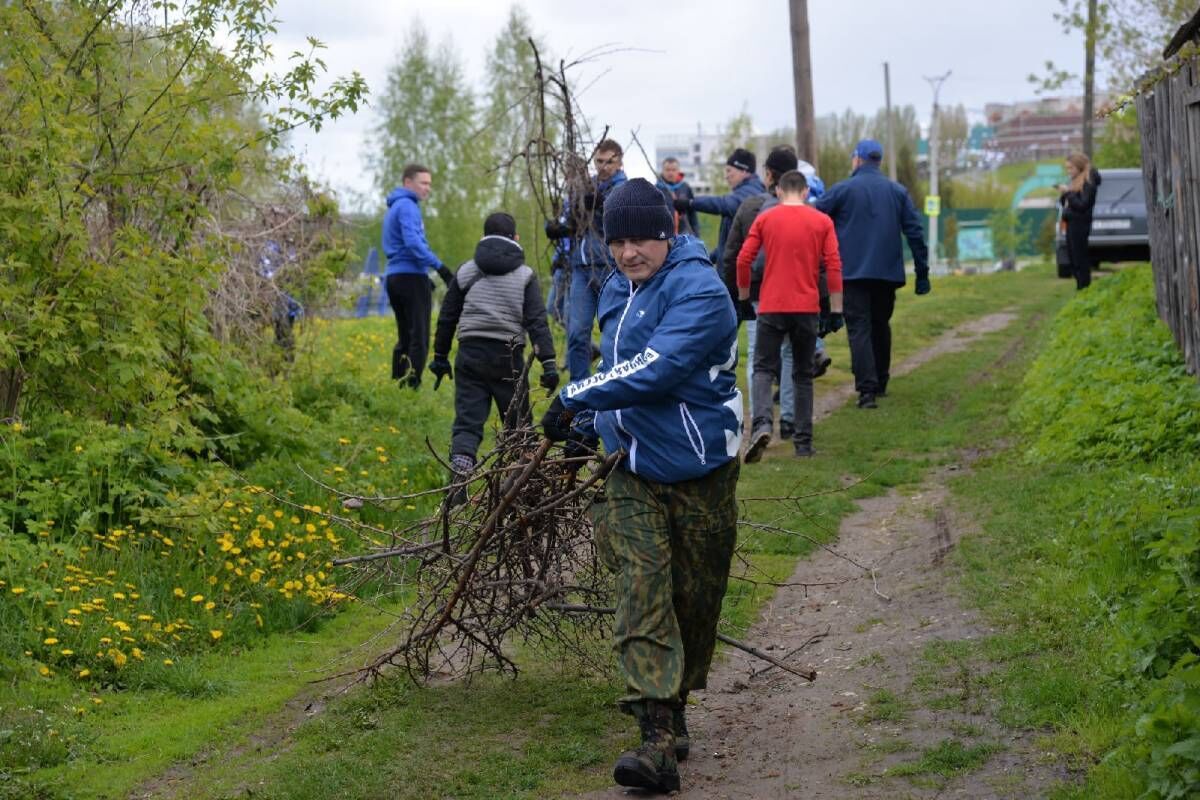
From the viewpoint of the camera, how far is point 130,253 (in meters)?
8.45

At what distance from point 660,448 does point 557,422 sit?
1.28 ft

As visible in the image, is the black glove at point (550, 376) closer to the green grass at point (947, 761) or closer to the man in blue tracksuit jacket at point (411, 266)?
the man in blue tracksuit jacket at point (411, 266)

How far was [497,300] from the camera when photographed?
9.23 meters

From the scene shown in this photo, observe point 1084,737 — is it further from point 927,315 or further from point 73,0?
point 927,315

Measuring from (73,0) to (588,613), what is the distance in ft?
15.7

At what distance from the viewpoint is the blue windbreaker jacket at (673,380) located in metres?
5.00

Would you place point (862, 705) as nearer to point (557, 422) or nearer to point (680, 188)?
point (557, 422)

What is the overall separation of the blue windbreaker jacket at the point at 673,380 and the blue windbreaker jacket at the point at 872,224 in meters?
8.01

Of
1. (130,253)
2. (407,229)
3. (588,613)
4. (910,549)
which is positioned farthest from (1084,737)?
(407,229)

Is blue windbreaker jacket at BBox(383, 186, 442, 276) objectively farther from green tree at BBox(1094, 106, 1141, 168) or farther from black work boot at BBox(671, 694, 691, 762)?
green tree at BBox(1094, 106, 1141, 168)

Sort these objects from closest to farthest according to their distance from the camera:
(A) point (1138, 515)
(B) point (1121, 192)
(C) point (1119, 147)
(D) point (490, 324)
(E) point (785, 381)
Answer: (A) point (1138, 515) → (D) point (490, 324) → (E) point (785, 381) → (B) point (1121, 192) → (C) point (1119, 147)

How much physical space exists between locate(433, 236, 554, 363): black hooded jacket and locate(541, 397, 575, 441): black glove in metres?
3.79

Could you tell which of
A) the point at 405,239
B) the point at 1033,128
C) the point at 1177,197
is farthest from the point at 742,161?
the point at 1033,128

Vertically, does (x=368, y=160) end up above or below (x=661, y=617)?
above
